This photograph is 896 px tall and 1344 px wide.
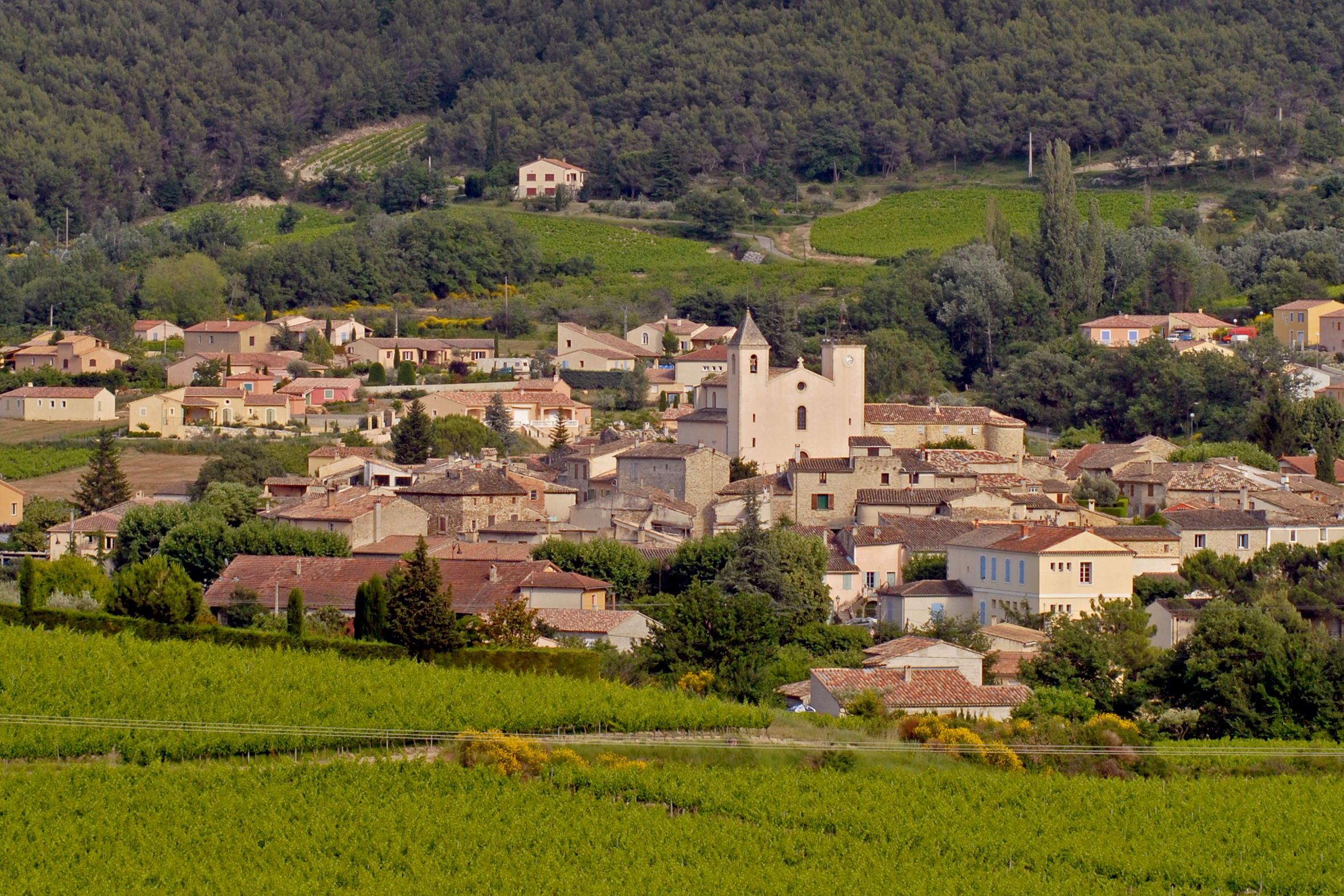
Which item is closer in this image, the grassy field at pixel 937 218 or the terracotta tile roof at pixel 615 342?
the terracotta tile roof at pixel 615 342

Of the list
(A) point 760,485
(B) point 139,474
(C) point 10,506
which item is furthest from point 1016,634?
(B) point 139,474

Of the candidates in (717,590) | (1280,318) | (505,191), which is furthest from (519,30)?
(717,590)

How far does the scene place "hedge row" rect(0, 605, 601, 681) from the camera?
2855cm

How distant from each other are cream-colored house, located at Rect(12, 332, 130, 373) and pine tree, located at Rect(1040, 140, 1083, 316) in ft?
104

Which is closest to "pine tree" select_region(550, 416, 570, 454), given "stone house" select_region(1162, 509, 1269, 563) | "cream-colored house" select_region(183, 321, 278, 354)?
"cream-colored house" select_region(183, 321, 278, 354)

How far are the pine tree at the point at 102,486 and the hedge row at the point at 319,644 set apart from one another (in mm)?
16308

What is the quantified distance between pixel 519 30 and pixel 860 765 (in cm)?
10488

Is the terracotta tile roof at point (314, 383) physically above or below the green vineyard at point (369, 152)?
below

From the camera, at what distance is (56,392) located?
59.3 m

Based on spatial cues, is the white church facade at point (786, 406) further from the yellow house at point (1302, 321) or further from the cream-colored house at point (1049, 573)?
the yellow house at point (1302, 321)

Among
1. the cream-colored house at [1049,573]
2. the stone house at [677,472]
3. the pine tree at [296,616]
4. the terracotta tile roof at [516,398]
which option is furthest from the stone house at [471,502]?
the terracotta tile roof at [516,398]

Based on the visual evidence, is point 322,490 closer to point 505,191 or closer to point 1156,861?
point 1156,861

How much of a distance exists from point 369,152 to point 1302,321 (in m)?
60.3

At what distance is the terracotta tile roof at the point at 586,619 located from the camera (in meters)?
34.2
